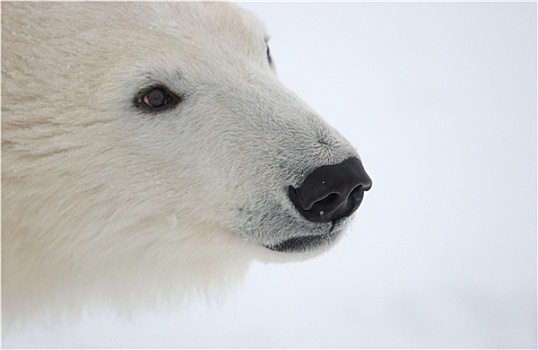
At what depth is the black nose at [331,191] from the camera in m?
2.62

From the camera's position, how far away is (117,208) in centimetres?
304

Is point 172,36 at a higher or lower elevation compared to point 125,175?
higher

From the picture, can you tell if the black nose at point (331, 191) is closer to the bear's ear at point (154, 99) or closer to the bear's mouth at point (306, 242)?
the bear's mouth at point (306, 242)

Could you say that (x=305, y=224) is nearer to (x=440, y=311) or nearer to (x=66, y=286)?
(x=66, y=286)

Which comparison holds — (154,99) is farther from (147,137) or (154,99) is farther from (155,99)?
(147,137)

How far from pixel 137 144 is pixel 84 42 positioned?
486 mm

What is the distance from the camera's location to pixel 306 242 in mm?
2881

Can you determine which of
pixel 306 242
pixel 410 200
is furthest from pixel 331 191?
pixel 410 200

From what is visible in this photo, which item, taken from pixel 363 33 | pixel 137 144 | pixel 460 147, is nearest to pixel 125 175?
pixel 137 144

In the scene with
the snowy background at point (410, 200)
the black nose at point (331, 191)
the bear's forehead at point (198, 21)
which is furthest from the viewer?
the snowy background at point (410, 200)

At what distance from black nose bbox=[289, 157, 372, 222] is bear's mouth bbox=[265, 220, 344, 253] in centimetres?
12

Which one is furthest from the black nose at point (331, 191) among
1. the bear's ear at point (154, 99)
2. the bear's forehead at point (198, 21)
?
the bear's forehead at point (198, 21)

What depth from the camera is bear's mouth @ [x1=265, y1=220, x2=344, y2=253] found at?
2859 millimetres

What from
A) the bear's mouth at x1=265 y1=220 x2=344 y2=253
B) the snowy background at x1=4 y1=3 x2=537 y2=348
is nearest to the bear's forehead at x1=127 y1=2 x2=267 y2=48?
the bear's mouth at x1=265 y1=220 x2=344 y2=253
